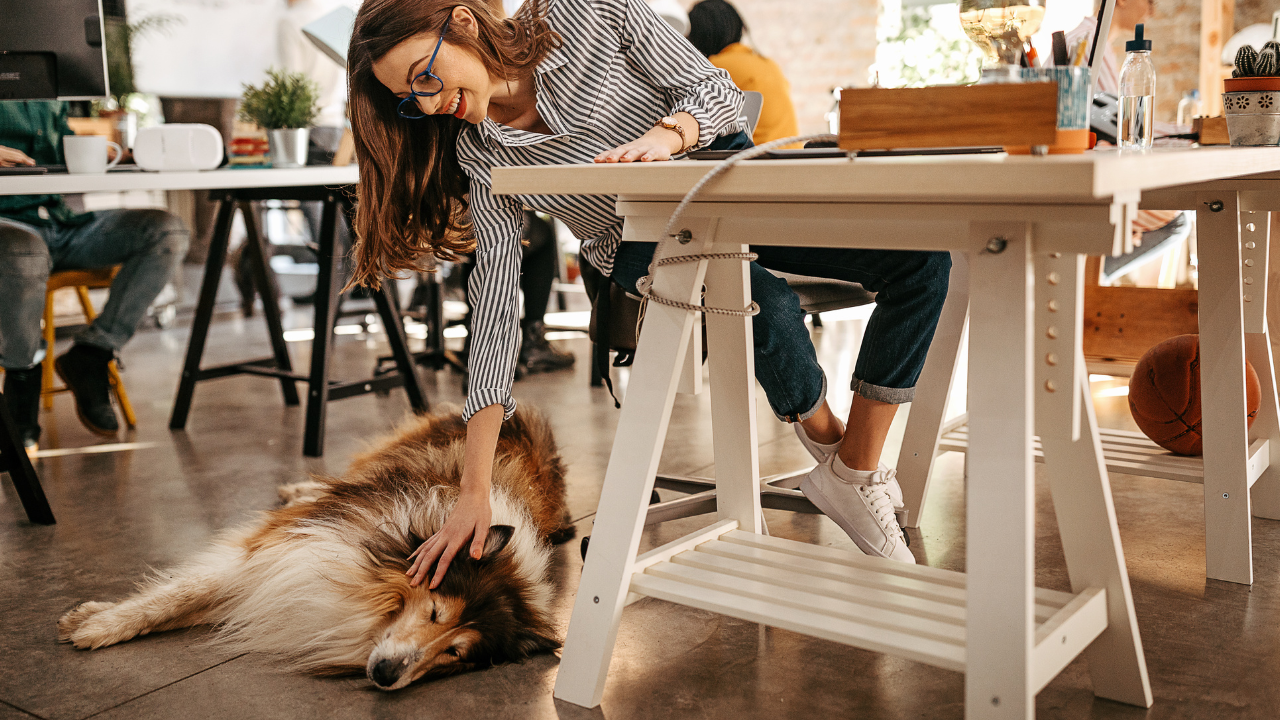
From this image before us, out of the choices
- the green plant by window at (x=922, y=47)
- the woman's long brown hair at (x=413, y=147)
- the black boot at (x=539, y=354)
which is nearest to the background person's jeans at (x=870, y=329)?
the woman's long brown hair at (x=413, y=147)

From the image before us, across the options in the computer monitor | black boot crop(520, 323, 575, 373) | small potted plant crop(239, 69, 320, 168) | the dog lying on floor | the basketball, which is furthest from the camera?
black boot crop(520, 323, 575, 373)

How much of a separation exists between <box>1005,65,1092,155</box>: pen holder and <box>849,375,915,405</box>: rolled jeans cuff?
1.71 feet

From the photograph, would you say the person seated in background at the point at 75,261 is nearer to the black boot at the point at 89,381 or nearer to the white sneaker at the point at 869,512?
the black boot at the point at 89,381

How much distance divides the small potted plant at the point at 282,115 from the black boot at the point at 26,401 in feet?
2.83

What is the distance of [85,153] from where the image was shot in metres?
2.30

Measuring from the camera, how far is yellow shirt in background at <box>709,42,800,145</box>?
320 cm

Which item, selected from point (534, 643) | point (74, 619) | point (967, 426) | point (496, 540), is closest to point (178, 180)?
point (74, 619)

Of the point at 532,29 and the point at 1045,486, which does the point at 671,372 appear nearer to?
the point at 532,29

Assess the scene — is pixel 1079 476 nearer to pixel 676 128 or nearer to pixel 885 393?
pixel 885 393

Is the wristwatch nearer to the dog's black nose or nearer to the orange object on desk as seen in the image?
the orange object on desk

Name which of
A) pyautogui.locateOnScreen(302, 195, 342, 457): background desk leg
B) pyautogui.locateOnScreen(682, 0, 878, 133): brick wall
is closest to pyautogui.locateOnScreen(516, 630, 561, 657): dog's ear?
pyautogui.locateOnScreen(302, 195, 342, 457): background desk leg

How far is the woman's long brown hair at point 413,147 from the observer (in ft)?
4.66

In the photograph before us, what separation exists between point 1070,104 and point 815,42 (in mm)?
6979

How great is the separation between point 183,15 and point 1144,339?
5220 millimetres
